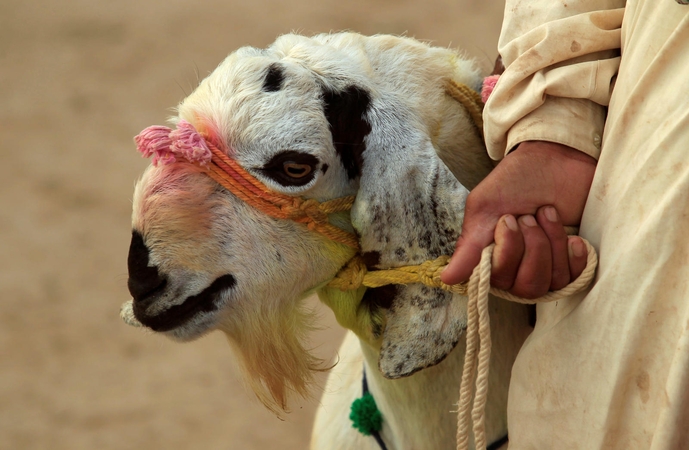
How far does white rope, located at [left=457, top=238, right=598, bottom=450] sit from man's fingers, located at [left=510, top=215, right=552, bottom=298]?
5 centimetres

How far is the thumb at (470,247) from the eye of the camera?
62.8 inches

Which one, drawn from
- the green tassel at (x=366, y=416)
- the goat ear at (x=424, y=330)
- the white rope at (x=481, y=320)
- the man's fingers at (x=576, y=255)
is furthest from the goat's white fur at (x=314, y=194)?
the green tassel at (x=366, y=416)

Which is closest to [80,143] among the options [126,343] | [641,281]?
[126,343]

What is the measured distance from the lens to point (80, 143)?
23.6 feet

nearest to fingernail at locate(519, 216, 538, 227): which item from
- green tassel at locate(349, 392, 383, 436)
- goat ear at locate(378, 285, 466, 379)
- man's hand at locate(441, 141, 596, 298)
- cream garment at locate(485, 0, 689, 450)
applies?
man's hand at locate(441, 141, 596, 298)

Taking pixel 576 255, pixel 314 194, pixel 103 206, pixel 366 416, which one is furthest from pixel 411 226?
pixel 103 206

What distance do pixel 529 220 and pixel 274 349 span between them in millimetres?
758

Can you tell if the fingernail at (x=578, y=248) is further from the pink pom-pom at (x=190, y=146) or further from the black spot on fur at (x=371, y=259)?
the pink pom-pom at (x=190, y=146)

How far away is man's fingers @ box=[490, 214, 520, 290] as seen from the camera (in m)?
1.54

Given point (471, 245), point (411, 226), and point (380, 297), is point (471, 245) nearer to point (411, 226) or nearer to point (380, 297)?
point (411, 226)

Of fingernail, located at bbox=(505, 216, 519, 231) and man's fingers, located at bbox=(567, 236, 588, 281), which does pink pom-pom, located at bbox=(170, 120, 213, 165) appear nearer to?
fingernail, located at bbox=(505, 216, 519, 231)

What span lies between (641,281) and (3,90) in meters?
7.72

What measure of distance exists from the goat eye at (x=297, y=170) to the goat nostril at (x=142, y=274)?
1.21ft

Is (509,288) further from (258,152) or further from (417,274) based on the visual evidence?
(258,152)
